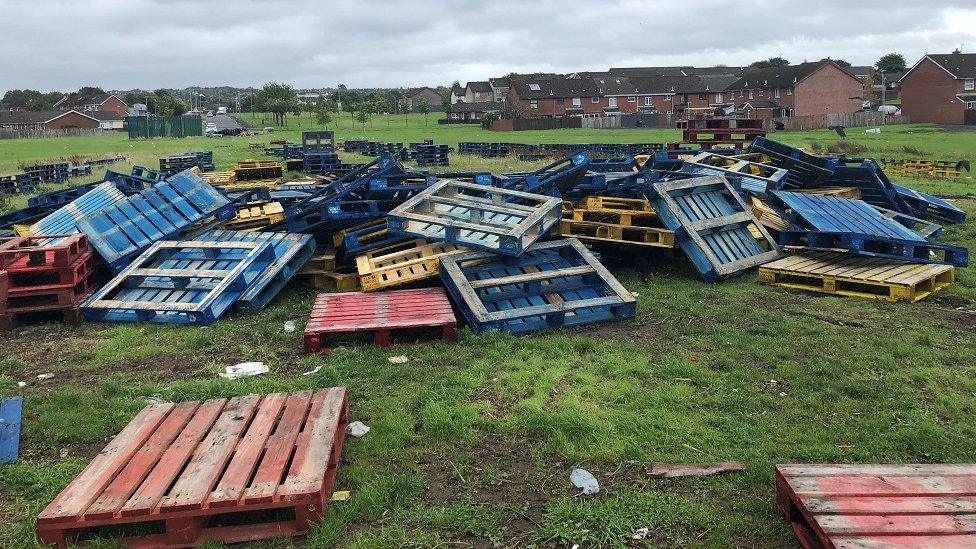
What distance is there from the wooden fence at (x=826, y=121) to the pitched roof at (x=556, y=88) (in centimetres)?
2467

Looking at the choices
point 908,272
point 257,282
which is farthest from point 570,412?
point 908,272

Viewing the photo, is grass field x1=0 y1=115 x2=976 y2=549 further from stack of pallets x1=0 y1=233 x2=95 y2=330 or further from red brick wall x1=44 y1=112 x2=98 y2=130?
red brick wall x1=44 y1=112 x2=98 y2=130

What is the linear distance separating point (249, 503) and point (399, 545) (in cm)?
82

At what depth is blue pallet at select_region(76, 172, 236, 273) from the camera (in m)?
8.35

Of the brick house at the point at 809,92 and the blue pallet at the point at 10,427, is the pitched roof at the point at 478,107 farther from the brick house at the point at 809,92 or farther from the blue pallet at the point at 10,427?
the blue pallet at the point at 10,427

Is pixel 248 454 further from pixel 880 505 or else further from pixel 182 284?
pixel 182 284

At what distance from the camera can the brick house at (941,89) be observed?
55000 millimetres

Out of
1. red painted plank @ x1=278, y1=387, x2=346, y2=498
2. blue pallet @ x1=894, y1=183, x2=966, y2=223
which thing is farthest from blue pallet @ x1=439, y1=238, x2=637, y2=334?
blue pallet @ x1=894, y1=183, x2=966, y2=223

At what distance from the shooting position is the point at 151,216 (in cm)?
896

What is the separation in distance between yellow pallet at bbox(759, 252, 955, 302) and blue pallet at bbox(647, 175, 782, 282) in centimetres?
42

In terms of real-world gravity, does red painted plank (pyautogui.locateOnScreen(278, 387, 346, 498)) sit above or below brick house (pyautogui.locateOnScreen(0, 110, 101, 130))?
below

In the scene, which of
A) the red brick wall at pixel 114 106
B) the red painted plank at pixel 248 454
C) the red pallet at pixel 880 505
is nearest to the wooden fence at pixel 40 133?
the red brick wall at pixel 114 106

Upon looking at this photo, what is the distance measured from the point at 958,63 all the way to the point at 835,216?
61222 mm

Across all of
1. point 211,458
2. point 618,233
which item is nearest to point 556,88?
point 618,233
